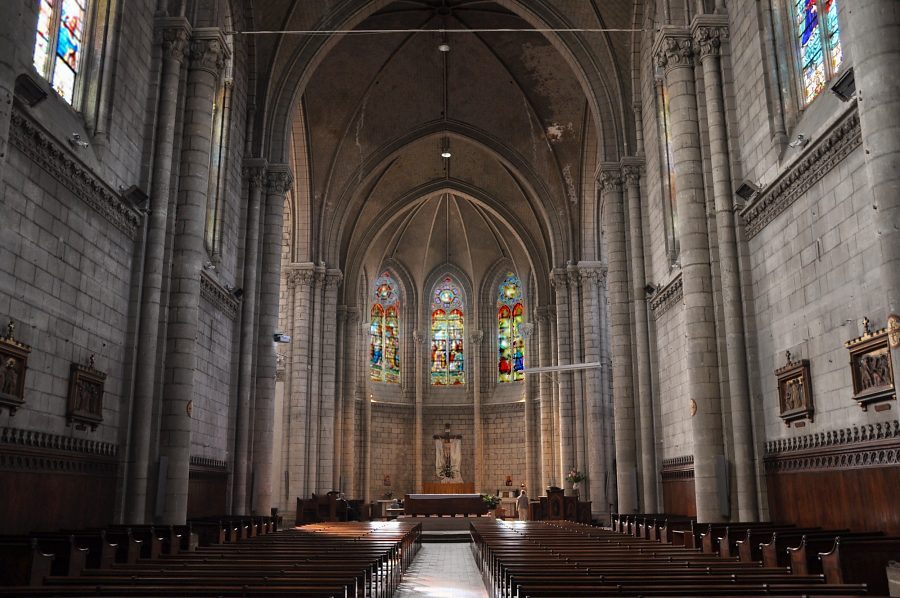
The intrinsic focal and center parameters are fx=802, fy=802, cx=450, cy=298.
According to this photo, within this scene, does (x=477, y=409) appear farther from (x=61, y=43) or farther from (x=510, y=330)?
(x=61, y=43)

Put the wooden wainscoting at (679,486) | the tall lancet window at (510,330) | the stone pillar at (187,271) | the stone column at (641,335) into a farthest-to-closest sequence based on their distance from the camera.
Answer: the tall lancet window at (510,330) → the stone column at (641,335) → the wooden wainscoting at (679,486) → the stone pillar at (187,271)

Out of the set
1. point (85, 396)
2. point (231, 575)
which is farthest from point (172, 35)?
point (231, 575)

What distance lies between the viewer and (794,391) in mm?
13406

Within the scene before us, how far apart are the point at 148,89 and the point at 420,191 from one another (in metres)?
23.7

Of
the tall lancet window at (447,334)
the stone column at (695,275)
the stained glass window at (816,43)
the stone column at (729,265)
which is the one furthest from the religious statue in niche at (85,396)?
the tall lancet window at (447,334)

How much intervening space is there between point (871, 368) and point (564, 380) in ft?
75.5

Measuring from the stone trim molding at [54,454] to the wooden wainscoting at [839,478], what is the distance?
→ 459 inches

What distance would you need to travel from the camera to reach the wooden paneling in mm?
10695

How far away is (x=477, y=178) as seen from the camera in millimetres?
38719

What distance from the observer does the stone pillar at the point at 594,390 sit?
96.5ft

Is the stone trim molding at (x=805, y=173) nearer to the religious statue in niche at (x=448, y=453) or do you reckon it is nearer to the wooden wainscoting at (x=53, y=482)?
the wooden wainscoting at (x=53, y=482)

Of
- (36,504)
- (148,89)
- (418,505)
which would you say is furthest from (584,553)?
(418,505)

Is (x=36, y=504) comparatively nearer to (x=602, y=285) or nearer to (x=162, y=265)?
(x=162, y=265)

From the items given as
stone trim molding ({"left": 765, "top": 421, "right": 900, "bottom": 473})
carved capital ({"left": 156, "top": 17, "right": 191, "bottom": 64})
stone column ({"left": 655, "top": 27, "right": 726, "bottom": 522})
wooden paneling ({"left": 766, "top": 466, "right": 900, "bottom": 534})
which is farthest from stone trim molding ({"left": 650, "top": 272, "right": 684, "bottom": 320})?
carved capital ({"left": 156, "top": 17, "right": 191, "bottom": 64})
